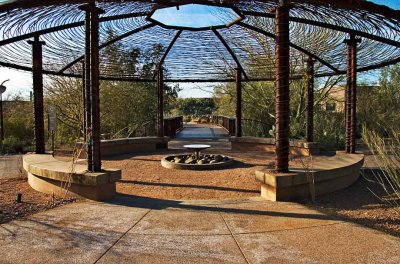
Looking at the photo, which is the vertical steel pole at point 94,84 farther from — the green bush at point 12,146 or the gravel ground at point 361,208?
the green bush at point 12,146

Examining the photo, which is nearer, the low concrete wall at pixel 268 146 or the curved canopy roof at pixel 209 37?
the curved canopy roof at pixel 209 37

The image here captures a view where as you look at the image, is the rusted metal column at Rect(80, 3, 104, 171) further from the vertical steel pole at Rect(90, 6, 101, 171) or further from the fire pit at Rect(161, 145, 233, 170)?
the fire pit at Rect(161, 145, 233, 170)

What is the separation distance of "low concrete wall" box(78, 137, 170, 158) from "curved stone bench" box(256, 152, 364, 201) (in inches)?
258

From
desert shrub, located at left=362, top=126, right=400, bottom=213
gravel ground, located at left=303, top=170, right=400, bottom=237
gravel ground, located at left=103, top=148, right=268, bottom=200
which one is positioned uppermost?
desert shrub, located at left=362, top=126, right=400, bottom=213

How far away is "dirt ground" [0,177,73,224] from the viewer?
5.05 meters

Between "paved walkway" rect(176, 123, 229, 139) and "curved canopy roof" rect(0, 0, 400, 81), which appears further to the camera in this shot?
"paved walkway" rect(176, 123, 229, 139)

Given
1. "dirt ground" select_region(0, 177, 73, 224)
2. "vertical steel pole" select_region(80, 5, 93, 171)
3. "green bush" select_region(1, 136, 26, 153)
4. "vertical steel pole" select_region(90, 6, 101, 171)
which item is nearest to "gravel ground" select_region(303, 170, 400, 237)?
"vertical steel pole" select_region(90, 6, 101, 171)

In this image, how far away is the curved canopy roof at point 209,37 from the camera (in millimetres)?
6375

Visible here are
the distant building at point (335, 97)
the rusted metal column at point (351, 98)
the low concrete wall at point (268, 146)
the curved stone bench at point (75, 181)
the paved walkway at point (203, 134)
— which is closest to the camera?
the curved stone bench at point (75, 181)

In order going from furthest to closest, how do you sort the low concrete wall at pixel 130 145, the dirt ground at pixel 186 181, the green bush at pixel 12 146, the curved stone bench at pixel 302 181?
the green bush at pixel 12 146 → the low concrete wall at pixel 130 145 → the dirt ground at pixel 186 181 → the curved stone bench at pixel 302 181

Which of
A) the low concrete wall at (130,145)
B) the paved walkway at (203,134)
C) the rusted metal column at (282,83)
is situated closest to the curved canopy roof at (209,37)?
the rusted metal column at (282,83)

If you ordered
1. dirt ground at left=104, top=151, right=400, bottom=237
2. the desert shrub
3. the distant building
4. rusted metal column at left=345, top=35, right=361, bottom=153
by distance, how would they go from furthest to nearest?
the distant building → rusted metal column at left=345, top=35, right=361, bottom=153 → dirt ground at left=104, top=151, right=400, bottom=237 → the desert shrub

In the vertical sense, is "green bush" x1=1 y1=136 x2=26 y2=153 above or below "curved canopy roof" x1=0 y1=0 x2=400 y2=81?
below

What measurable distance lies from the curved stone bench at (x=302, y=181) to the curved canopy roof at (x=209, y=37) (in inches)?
105
